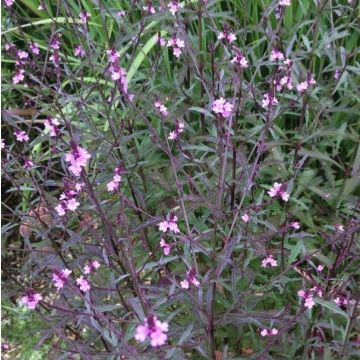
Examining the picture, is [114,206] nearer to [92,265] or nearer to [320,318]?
[92,265]

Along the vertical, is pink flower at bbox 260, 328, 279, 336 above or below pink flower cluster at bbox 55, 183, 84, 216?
below

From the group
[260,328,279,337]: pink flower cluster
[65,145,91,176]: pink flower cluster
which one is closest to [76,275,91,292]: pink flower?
[65,145,91,176]: pink flower cluster

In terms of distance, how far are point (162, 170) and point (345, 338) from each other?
39.0 inches

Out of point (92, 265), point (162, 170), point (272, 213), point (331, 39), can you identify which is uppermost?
point (331, 39)

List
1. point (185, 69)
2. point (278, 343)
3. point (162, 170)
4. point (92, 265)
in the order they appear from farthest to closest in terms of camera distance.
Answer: point (162, 170)
point (185, 69)
point (278, 343)
point (92, 265)

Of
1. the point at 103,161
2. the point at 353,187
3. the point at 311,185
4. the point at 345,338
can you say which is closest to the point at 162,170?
the point at 103,161

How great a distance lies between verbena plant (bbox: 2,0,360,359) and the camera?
4.96 feet

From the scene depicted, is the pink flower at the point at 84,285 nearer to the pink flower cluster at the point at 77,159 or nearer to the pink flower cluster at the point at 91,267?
the pink flower cluster at the point at 91,267

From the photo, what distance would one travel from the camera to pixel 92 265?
1.66 meters

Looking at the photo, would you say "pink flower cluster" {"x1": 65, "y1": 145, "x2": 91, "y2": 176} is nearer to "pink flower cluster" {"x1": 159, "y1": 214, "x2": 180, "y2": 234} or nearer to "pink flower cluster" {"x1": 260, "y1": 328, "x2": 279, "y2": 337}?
"pink flower cluster" {"x1": 159, "y1": 214, "x2": 180, "y2": 234}

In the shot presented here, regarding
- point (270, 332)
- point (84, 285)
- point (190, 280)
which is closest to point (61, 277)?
point (84, 285)

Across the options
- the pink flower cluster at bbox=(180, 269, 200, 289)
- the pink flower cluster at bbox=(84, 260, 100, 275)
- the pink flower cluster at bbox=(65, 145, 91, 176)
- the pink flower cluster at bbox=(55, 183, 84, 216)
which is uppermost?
the pink flower cluster at bbox=(65, 145, 91, 176)

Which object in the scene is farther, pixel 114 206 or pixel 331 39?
pixel 331 39

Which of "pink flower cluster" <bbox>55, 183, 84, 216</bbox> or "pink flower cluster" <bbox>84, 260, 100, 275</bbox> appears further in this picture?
"pink flower cluster" <bbox>84, 260, 100, 275</bbox>
